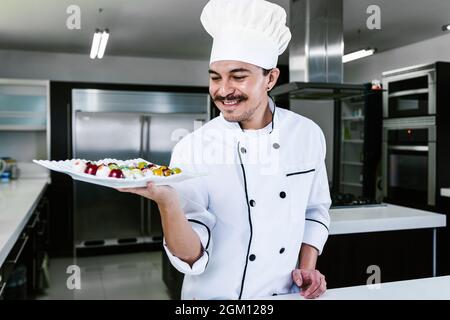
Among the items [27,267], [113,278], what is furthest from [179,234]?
[113,278]

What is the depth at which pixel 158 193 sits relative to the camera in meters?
0.89

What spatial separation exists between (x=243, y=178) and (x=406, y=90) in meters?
2.28

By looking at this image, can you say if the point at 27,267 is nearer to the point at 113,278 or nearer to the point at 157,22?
the point at 113,278

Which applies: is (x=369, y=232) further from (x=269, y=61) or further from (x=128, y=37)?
(x=128, y=37)

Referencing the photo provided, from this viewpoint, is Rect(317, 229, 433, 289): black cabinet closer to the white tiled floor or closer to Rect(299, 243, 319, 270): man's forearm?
Rect(299, 243, 319, 270): man's forearm

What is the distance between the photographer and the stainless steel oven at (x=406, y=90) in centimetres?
290

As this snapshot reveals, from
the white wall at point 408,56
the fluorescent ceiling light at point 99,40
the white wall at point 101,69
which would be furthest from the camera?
the white wall at point 101,69

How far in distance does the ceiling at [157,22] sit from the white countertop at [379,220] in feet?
4.79

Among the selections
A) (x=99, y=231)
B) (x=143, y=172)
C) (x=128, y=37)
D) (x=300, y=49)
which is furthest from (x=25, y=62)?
(x=143, y=172)

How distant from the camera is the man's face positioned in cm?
112

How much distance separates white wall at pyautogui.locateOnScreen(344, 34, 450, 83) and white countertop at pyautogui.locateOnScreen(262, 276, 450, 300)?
7.02ft

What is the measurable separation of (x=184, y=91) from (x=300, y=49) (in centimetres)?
272

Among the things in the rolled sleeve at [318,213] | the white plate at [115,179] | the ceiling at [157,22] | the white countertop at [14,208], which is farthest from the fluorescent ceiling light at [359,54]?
the white plate at [115,179]

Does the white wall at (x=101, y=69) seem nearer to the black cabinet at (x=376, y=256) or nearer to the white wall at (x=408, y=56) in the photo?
the white wall at (x=408, y=56)
